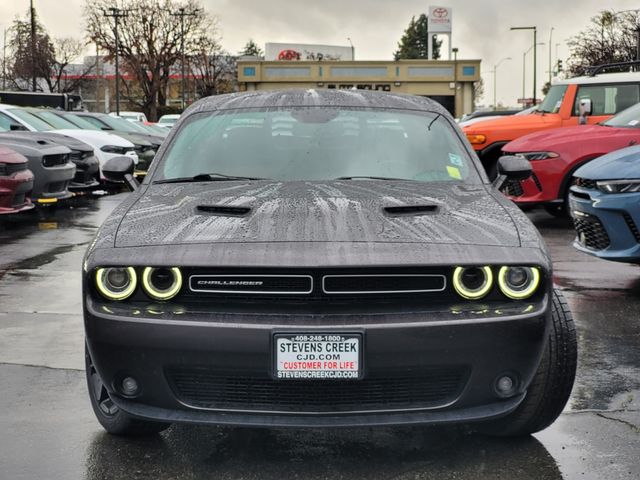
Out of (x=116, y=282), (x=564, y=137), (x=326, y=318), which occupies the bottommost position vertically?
(x=326, y=318)

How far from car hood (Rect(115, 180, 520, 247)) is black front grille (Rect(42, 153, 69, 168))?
9.01 metres

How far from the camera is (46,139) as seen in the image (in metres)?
13.9

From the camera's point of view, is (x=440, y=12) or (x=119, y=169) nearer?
(x=119, y=169)

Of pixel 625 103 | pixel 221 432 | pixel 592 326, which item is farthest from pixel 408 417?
pixel 625 103

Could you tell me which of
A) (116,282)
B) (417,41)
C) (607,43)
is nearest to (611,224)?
(116,282)

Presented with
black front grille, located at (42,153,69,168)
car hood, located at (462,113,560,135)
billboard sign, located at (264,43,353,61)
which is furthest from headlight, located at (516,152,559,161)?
billboard sign, located at (264,43,353,61)

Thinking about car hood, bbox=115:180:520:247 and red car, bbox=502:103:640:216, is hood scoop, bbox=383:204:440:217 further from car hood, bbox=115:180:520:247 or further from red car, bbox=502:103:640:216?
red car, bbox=502:103:640:216

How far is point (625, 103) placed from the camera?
13094 millimetres

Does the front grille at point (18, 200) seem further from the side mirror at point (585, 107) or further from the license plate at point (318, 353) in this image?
the license plate at point (318, 353)

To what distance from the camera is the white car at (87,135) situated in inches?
624

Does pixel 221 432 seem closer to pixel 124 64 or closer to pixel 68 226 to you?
pixel 68 226

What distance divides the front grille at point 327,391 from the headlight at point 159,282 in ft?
0.89

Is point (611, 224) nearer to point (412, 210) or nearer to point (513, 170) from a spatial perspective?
point (513, 170)

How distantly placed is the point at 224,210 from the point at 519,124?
35.7ft
